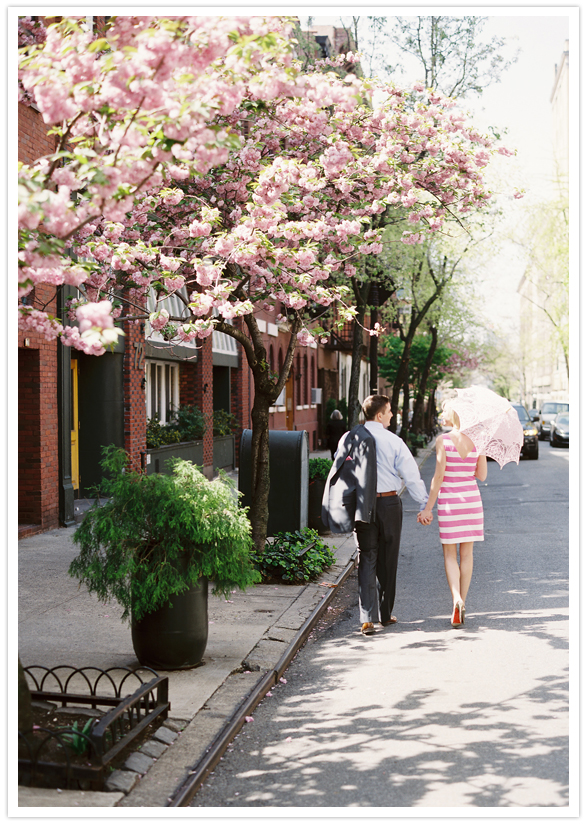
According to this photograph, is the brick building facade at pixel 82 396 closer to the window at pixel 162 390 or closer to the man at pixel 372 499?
the window at pixel 162 390

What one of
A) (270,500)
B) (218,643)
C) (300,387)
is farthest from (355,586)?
(300,387)

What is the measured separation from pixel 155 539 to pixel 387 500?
2.30m

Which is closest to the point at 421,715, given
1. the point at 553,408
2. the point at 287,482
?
the point at 287,482

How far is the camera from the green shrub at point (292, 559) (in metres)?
9.11

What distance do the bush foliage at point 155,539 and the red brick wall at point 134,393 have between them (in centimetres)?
976

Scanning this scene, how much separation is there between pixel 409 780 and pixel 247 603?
4087 mm

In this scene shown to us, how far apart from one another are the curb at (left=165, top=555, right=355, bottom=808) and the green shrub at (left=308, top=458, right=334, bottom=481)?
4351 millimetres

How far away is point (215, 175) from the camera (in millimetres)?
9125

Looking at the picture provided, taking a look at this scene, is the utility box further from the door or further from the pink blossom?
the door

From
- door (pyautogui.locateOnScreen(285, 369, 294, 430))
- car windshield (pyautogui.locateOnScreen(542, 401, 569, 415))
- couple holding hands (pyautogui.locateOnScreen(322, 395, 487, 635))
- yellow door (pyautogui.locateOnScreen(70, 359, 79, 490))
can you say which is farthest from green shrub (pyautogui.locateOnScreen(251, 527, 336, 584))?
car windshield (pyautogui.locateOnScreen(542, 401, 569, 415))

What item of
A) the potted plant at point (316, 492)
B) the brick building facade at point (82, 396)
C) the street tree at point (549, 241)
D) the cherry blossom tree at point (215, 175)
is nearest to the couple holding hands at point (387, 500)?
the cherry blossom tree at point (215, 175)

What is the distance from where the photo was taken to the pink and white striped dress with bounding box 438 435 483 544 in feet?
24.6

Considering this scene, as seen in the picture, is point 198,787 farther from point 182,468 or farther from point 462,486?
point 462,486

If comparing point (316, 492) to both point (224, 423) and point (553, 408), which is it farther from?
point (553, 408)
